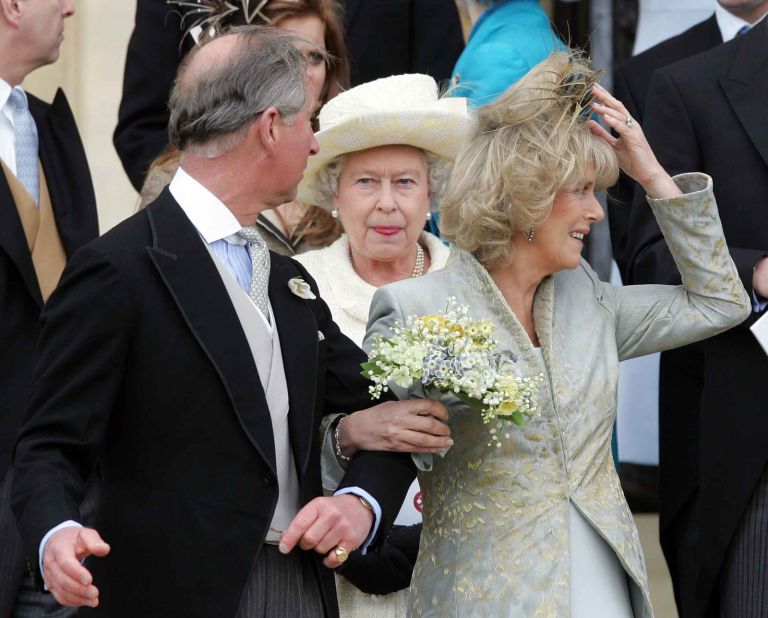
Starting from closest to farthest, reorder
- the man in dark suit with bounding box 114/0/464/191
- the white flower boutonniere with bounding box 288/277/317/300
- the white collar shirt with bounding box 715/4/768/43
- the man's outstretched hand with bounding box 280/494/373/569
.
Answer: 1. the man's outstretched hand with bounding box 280/494/373/569
2. the white flower boutonniere with bounding box 288/277/317/300
3. the white collar shirt with bounding box 715/4/768/43
4. the man in dark suit with bounding box 114/0/464/191

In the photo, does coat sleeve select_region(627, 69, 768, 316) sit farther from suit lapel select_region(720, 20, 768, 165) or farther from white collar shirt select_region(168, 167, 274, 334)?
white collar shirt select_region(168, 167, 274, 334)

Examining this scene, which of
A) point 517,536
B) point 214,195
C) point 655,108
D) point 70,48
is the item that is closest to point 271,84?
point 214,195

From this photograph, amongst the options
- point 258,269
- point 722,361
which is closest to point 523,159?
point 258,269

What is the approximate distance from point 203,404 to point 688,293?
1.28 meters

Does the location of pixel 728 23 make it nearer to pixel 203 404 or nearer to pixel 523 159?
pixel 523 159

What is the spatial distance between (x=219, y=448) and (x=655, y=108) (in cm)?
198

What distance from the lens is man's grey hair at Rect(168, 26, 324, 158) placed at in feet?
10.6

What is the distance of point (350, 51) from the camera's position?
5883 mm

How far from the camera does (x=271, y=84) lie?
10.7 feet

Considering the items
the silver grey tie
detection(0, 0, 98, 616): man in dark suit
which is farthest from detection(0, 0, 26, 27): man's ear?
the silver grey tie

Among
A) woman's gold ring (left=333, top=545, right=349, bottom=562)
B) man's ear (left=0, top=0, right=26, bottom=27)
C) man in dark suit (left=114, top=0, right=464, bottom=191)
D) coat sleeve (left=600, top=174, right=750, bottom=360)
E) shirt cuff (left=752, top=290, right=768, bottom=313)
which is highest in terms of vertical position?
man's ear (left=0, top=0, right=26, bottom=27)

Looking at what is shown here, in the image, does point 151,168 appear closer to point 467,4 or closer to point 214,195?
point 467,4

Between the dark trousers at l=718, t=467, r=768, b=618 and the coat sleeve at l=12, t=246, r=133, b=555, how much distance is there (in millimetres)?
1893

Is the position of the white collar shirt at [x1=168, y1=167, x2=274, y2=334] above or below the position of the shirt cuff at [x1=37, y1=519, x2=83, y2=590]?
above
